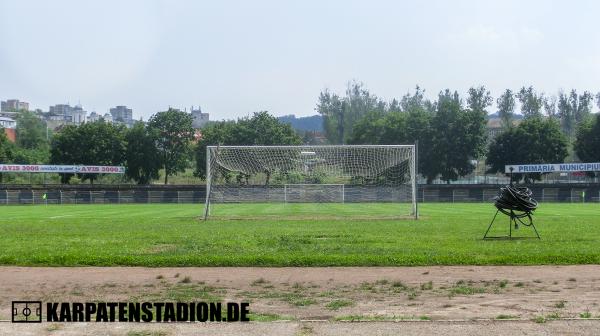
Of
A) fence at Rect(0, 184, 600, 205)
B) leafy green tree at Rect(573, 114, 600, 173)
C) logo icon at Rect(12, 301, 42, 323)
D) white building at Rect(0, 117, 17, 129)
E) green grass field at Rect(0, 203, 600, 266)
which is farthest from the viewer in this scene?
white building at Rect(0, 117, 17, 129)

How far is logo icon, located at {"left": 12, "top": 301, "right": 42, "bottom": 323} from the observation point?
9.69 meters

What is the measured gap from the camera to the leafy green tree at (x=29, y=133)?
463 ft

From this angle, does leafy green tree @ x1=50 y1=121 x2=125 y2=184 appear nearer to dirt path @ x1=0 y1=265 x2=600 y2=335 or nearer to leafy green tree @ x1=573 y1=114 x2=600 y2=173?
leafy green tree @ x1=573 y1=114 x2=600 y2=173

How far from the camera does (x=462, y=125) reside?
8381cm

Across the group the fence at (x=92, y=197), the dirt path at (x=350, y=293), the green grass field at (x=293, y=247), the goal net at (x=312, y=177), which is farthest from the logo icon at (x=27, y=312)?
the fence at (x=92, y=197)

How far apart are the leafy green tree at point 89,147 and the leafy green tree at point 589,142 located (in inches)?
2209

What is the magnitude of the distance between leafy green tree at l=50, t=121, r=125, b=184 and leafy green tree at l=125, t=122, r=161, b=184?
3.54ft

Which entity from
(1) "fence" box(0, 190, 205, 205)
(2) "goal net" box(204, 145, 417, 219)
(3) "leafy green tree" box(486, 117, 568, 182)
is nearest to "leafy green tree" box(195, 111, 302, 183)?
(1) "fence" box(0, 190, 205, 205)

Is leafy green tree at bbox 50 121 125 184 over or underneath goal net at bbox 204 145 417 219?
over

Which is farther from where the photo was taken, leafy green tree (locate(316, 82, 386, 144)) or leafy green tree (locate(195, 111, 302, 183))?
leafy green tree (locate(316, 82, 386, 144))

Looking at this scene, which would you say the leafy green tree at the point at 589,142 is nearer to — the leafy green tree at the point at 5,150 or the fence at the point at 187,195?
the fence at the point at 187,195

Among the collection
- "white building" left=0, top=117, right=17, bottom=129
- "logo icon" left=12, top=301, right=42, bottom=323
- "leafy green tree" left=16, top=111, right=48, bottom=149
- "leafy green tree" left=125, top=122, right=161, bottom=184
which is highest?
"white building" left=0, top=117, right=17, bottom=129

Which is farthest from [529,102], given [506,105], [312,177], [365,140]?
[312,177]

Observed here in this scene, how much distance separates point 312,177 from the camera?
142ft
